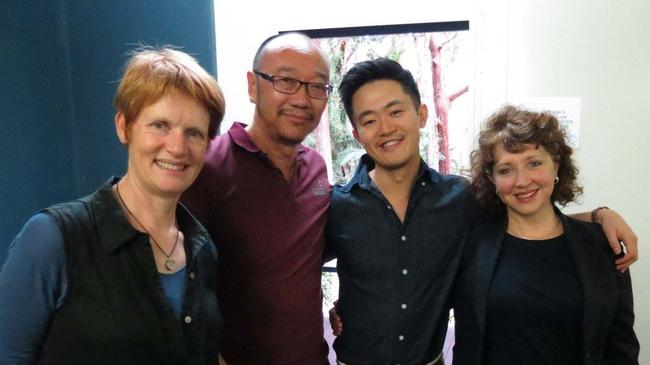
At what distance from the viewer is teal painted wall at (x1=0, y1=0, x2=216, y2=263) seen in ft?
4.91

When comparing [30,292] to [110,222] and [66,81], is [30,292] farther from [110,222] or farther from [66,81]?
[66,81]

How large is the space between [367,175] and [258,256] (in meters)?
0.54

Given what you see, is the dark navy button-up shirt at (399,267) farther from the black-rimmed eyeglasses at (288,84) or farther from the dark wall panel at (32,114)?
the dark wall panel at (32,114)

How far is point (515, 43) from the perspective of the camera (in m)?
1.96

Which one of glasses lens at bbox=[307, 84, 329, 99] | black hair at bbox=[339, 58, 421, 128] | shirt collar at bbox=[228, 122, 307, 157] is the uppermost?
black hair at bbox=[339, 58, 421, 128]

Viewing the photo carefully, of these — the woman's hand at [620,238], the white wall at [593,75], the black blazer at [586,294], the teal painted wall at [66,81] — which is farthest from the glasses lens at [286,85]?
the woman's hand at [620,238]

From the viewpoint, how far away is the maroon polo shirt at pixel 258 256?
1.47m

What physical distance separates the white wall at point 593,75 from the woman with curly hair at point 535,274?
0.59 metres

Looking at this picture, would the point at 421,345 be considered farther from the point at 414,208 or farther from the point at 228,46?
the point at 228,46

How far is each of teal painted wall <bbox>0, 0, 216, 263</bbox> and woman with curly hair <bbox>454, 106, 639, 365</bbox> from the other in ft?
4.79

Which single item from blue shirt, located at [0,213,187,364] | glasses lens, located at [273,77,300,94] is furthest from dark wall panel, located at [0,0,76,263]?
glasses lens, located at [273,77,300,94]

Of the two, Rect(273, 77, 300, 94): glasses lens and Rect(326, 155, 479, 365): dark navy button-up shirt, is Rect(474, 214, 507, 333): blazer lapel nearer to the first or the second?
Rect(326, 155, 479, 365): dark navy button-up shirt

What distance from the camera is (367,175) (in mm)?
1683

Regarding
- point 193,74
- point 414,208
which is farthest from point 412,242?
point 193,74
